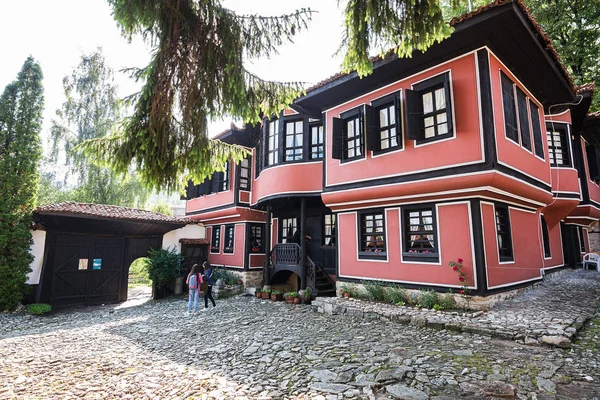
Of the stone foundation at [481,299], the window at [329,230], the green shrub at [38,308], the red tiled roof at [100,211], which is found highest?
the red tiled roof at [100,211]

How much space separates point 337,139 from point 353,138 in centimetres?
53

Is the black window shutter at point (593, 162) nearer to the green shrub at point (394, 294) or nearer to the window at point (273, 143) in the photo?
the green shrub at point (394, 294)

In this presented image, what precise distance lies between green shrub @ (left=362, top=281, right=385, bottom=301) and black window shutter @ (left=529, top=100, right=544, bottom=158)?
6299mm

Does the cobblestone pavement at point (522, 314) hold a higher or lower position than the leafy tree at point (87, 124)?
lower

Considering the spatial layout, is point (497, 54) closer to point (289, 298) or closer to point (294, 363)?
point (294, 363)

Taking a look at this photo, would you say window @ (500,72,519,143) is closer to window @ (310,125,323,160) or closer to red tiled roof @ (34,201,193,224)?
window @ (310,125,323,160)

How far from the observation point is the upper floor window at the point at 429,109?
762cm

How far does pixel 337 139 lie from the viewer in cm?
972

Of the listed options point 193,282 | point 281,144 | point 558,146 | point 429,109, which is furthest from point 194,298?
point 558,146

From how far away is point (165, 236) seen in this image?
14.4 metres

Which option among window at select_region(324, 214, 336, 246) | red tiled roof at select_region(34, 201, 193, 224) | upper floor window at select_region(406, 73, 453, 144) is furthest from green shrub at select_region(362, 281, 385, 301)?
red tiled roof at select_region(34, 201, 193, 224)

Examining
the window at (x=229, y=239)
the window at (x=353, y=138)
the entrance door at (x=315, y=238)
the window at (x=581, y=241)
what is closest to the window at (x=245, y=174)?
the window at (x=229, y=239)

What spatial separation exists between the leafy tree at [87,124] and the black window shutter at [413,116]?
1718cm

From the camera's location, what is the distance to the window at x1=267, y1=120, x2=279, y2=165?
39.6 feet
